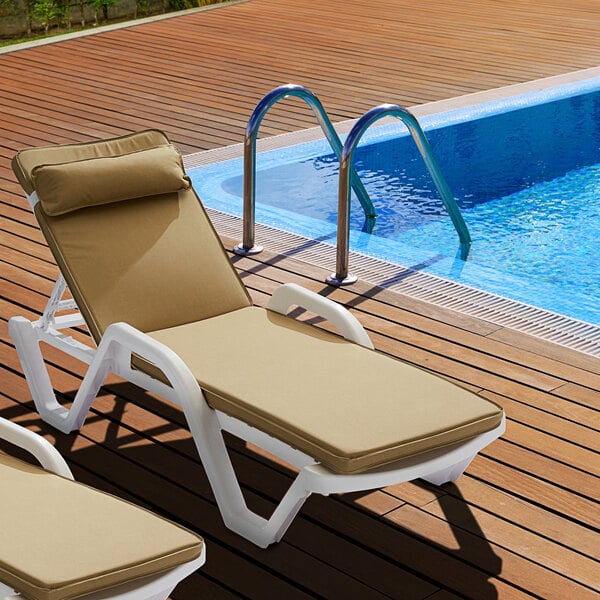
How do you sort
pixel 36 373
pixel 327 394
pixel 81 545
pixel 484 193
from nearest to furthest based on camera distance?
pixel 81 545
pixel 327 394
pixel 36 373
pixel 484 193

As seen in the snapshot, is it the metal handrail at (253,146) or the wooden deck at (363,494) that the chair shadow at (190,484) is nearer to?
the wooden deck at (363,494)

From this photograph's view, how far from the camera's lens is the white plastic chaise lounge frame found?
9.04ft

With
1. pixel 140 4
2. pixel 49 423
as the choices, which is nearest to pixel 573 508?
pixel 49 423

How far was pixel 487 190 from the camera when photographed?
6867mm

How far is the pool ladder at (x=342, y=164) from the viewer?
468 cm

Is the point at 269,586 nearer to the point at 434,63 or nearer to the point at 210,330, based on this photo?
the point at 210,330

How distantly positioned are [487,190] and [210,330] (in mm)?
3764

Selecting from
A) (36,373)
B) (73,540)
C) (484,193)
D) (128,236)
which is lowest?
(484,193)

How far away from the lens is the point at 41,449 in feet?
8.80

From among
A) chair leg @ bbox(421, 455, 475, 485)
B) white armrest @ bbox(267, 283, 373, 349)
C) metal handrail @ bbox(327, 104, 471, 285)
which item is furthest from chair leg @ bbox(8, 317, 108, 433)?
metal handrail @ bbox(327, 104, 471, 285)

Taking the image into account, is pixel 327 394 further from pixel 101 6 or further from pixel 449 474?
pixel 101 6

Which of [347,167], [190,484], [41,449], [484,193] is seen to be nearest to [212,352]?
[190,484]

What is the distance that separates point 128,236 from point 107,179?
0.63ft

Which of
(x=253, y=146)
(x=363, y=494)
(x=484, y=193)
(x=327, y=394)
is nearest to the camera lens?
(x=327, y=394)
